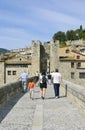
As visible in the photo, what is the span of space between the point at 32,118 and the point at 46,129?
2.04 m

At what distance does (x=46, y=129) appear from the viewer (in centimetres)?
934

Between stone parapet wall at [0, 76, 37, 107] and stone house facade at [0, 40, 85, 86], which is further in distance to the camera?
stone house facade at [0, 40, 85, 86]

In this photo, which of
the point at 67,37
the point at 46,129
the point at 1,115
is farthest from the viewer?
the point at 67,37

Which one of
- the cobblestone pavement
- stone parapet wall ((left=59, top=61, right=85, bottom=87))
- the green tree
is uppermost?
the green tree

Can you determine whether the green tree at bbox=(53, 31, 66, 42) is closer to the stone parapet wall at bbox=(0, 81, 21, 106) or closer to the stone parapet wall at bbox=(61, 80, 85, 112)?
the stone parapet wall at bbox=(0, 81, 21, 106)

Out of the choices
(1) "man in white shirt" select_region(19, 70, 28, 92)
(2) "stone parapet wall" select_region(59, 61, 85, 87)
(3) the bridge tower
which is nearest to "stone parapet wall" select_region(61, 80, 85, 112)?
(1) "man in white shirt" select_region(19, 70, 28, 92)

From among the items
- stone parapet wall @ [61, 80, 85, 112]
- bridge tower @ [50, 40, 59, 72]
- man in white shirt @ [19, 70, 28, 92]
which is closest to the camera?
stone parapet wall @ [61, 80, 85, 112]

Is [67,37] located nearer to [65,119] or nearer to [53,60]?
[53,60]

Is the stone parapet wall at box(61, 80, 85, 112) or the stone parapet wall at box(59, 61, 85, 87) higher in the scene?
the stone parapet wall at box(61, 80, 85, 112)

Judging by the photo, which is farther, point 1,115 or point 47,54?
point 47,54

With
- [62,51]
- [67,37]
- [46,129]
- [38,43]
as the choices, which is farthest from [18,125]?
[67,37]

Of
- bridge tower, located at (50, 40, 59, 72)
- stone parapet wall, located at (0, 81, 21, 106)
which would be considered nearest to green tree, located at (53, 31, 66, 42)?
bridge tower, located at (50, 40, 59, 72)

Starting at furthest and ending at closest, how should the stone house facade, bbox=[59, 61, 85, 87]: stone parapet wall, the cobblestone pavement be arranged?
bbox=[59, 61, 85, 87]: stone parapet wall < the stone house facade < the cobblestone pavement

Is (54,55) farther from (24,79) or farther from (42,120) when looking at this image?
(42,120)
